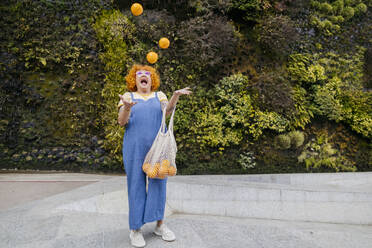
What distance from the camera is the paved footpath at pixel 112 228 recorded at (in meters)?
2.98

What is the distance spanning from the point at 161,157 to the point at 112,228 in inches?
51.0

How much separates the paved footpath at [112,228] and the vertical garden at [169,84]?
6.51ft

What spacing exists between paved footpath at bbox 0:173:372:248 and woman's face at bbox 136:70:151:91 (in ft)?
5.29

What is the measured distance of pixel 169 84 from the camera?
21.7 ft

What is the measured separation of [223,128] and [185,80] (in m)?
1.45

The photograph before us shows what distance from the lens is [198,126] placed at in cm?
657

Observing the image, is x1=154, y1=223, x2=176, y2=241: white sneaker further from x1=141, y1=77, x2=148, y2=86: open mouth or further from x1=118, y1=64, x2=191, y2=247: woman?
x1=141, y1=77, x2=148, y2=86: open mouth

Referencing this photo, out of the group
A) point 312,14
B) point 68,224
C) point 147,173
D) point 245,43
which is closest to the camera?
point 147,173

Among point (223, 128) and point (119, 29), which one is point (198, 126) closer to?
point (223, 128)

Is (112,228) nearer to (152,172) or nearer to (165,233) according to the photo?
(165,233)

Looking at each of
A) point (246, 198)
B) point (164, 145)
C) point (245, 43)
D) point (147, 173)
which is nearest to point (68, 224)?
point (147, 173)

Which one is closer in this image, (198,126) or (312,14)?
(198,126)

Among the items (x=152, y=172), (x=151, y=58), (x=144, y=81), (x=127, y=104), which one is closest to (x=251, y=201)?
(x=152, y=172)

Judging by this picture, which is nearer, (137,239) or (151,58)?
(137,239)
